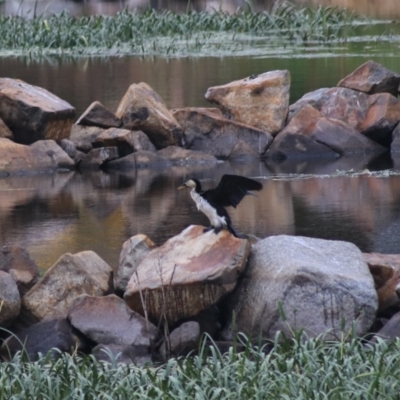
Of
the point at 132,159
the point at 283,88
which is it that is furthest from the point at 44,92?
the point at 283,88

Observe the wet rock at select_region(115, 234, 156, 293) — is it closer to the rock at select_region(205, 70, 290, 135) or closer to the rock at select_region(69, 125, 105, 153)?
the rock at select_region(69, 125, 105, 153)

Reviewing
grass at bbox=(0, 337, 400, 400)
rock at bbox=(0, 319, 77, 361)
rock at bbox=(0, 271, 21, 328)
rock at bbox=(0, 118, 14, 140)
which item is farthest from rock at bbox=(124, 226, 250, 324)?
rock at bbox=(0, 118, 14, 140)

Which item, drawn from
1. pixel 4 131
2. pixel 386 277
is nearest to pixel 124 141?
pixel 4 131

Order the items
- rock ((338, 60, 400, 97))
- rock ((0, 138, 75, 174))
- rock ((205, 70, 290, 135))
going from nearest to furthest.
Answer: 1. rock ((0, 138, 75, 174))
2. rock ((205, 70, 290, 135))
3. rock ((338, 60, 400, 97))

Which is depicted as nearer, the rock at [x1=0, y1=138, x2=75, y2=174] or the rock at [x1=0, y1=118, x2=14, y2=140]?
the rock at [x1=0, y1=138, x2=75, y2=174]

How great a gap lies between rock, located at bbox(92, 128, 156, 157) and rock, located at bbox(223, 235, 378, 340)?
7.85 m

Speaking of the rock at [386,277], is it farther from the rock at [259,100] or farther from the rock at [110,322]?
the rock at [259,100]

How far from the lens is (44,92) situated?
1645 centimetres

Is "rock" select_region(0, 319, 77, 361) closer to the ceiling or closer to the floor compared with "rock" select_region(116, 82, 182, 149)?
closer to the ceiling

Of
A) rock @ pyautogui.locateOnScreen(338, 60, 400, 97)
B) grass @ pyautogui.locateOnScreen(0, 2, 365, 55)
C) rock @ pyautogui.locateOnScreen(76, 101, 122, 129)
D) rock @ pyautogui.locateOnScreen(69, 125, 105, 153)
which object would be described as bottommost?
grass @ pyautogui.locateOnScreen(0, 2, 365, 55)

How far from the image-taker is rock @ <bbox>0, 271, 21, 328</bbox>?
7617 mm

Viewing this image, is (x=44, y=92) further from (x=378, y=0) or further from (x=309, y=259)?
(x=378, y=0)

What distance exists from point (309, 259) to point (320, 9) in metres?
27.1

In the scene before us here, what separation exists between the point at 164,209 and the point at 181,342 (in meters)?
4.94
